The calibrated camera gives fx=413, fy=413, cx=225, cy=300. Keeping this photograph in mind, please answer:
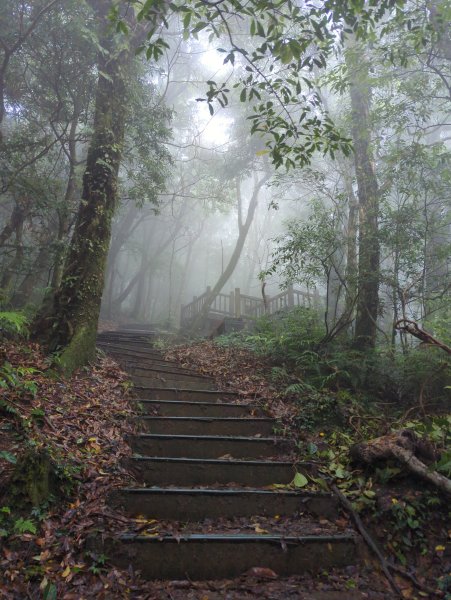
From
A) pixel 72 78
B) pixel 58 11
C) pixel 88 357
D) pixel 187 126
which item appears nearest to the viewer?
pixel 88 357

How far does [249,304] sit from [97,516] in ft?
43.9

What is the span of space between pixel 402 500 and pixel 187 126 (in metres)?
23.4

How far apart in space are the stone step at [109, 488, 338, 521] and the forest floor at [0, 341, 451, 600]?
0.12m

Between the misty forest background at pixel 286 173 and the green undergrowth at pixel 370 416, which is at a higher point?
the misty forest background at pixel 286 173

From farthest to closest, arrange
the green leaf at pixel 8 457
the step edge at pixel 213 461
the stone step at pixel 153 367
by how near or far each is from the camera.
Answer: the stone step at pixel 153 367
the step edge at pixel 213 461
the green leaf at pixel 8 457

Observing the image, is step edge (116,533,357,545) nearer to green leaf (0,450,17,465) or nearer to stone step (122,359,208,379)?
green leaf (0,450,17,465)

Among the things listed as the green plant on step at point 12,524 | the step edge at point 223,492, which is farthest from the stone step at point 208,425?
the green plant on step at point 12,524

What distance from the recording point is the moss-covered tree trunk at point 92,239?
5.64 m

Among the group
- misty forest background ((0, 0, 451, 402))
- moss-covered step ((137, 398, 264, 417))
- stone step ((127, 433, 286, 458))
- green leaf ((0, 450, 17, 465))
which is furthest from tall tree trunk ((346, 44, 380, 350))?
green leaf ((0, 450, 17, 465))

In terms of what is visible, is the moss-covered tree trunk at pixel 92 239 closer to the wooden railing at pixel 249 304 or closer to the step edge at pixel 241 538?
the step edge at pixel 241 538

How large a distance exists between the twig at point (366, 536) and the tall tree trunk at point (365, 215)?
345 cm

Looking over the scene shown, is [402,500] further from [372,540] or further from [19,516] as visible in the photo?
[19,516]

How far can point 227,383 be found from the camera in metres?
6.28

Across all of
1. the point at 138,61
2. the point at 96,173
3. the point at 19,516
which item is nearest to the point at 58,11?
the point at 138,61
